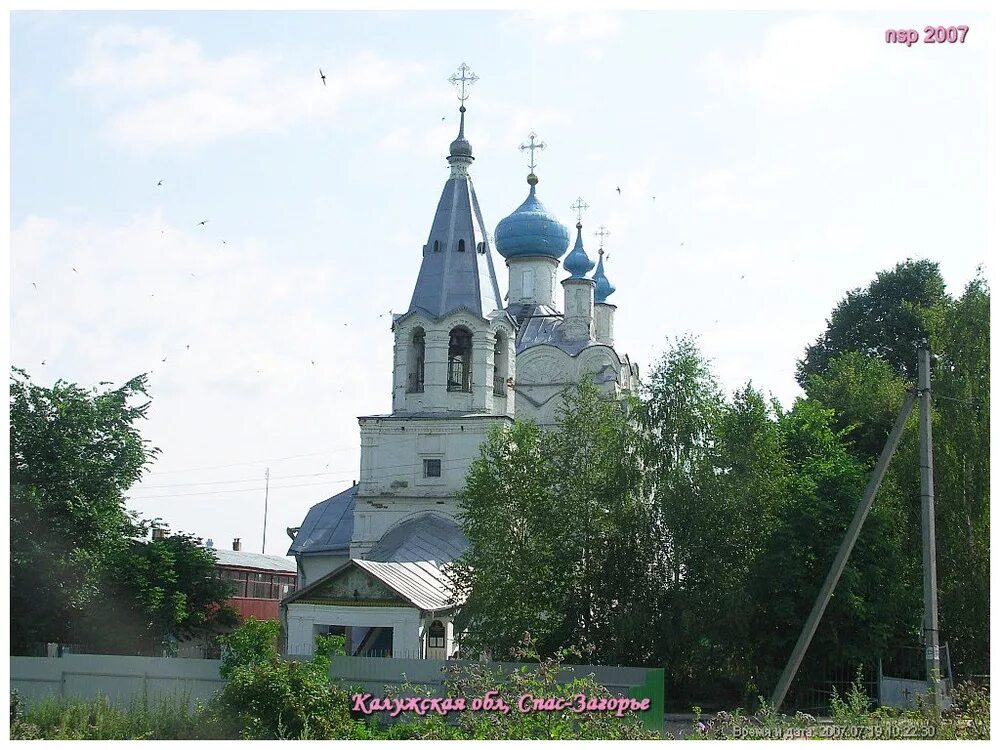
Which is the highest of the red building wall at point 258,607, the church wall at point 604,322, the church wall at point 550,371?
the church wall at point 604,322

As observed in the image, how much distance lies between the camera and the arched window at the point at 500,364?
86.4ft

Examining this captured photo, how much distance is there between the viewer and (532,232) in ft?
133

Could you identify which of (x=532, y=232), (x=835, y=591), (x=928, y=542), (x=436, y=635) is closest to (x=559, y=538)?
(x=436, y=635)

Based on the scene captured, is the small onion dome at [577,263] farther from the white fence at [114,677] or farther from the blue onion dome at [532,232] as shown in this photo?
the white fence at [114,677]

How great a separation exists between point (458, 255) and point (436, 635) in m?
8.88

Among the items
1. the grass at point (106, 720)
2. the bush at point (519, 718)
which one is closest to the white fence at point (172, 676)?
the grass at point (106, 720)

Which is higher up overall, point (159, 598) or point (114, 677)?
point (159, 598)

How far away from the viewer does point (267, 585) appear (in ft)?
124

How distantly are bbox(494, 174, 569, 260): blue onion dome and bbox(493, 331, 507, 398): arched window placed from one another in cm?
1448

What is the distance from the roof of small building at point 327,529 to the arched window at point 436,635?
368 inches

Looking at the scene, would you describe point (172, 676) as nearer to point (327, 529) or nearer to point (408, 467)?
point (408, 467)

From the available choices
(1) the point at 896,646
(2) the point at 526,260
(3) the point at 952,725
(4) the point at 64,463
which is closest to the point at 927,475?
(3) the point at 952,725

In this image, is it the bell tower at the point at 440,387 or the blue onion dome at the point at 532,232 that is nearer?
the bell tower at the point at 440,387

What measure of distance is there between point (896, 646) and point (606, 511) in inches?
180
